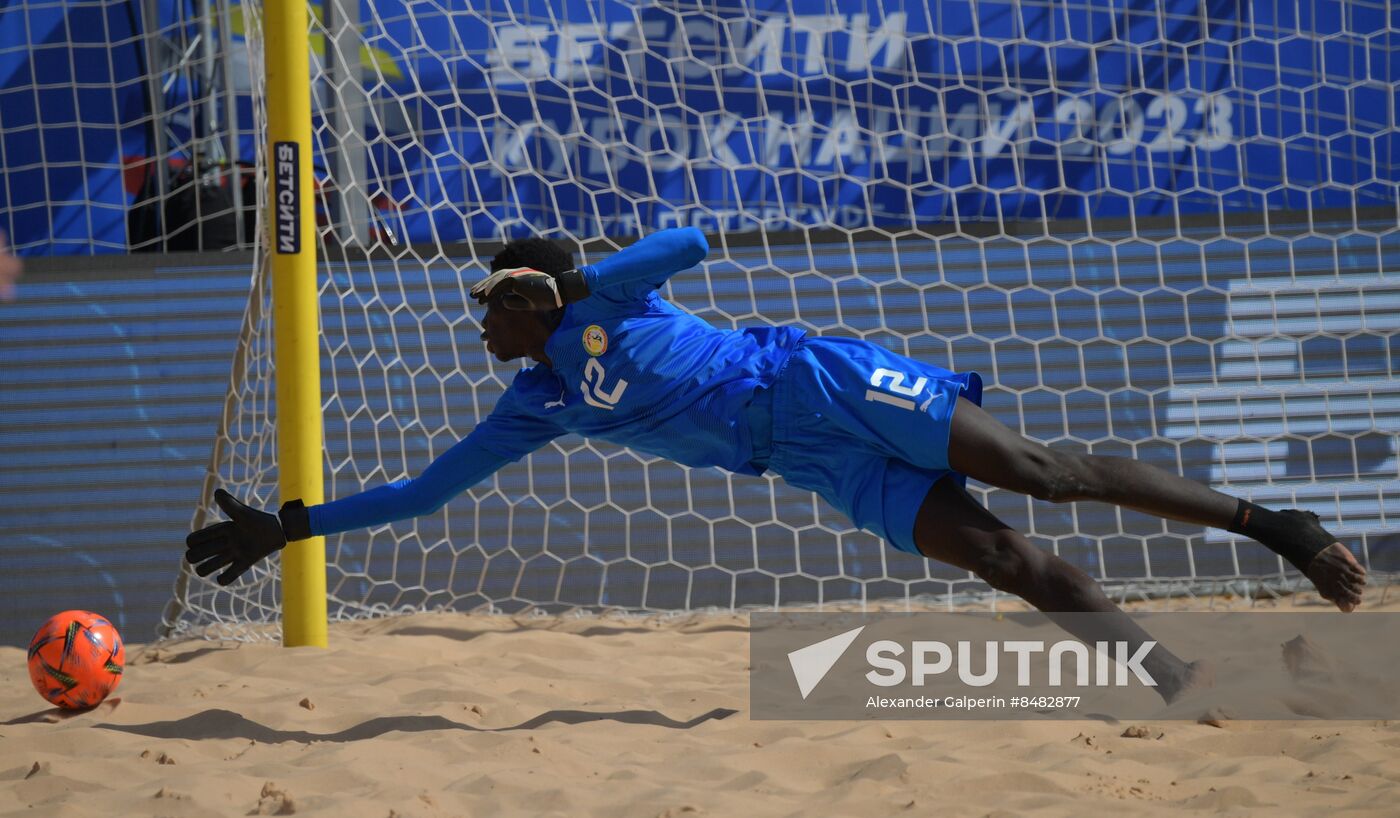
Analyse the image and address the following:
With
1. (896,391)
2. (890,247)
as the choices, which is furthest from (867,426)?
(890,247)

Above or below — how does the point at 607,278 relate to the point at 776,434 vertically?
above

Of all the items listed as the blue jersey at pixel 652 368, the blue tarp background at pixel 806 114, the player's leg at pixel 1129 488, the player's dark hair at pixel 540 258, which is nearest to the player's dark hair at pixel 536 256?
the player's dark hair at pixel 540 258

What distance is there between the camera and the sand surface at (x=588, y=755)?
263cm

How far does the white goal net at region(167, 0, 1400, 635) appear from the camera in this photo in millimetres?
5957

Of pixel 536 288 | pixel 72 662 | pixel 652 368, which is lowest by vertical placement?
pixel 72 662

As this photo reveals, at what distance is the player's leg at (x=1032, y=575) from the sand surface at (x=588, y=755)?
0.18 metres

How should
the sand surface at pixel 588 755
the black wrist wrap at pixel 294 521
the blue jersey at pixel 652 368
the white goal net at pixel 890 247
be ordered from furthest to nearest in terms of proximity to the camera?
the white goal net at pixel 890 247 < the black wrist wrap at pixel 294 521 < the blue jersey at pixel 652 368 < the sand surface at pixel 588 755

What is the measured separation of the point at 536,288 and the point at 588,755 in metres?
1.20

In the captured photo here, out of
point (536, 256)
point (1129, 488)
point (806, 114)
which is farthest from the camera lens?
point (806, 114)

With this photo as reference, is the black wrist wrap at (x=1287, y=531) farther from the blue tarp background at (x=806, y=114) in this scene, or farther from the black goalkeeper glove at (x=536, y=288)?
the blue tarp background at (x=806, y=114)

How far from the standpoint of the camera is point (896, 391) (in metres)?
3.14

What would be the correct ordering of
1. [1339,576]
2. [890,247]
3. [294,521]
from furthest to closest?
[890,247] → [294,521] → [1339,576]

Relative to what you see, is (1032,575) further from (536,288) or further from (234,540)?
(234,540)

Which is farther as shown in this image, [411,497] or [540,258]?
[411,497]
